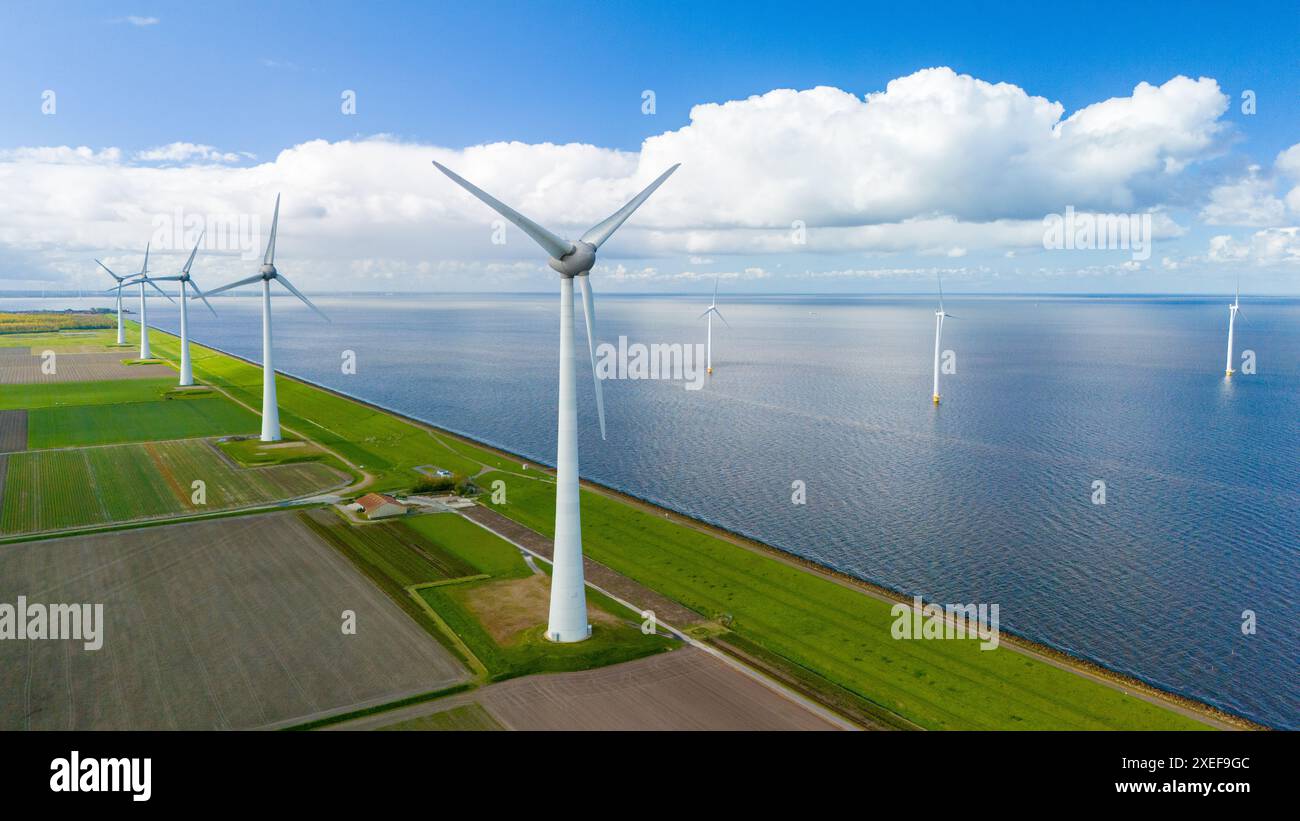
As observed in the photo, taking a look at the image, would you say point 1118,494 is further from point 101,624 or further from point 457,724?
point 101,624

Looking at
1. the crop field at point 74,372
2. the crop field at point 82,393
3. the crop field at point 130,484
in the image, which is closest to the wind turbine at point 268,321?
the crop field at point 130,484

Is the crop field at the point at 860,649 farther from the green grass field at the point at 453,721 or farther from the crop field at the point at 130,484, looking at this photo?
the crop field at the point at 130,484

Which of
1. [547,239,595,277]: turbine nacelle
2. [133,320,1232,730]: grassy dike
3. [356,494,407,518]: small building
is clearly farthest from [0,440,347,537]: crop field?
[547,239,595,277]: turbine nacelle

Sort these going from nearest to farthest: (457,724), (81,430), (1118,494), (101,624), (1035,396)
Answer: (457,724)
(101,624)
(1118,494)
(81,430)
(1035,396)

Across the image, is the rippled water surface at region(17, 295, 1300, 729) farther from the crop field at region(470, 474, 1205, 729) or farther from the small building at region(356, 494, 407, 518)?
the small building at region(356, 494, 407, 518)

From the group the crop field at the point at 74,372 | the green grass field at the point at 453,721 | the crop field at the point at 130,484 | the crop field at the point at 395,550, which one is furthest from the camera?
the crop field at the point at 74,372

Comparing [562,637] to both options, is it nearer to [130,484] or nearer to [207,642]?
[207,642]

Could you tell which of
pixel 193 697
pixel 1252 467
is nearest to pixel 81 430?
pixel 193 697
